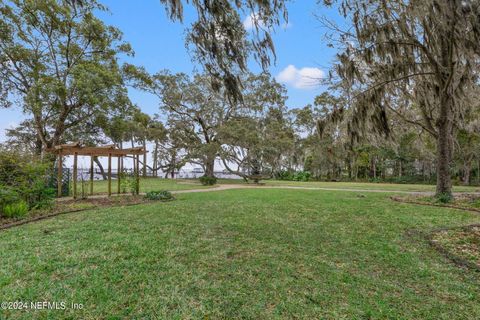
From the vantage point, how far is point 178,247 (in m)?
3.56

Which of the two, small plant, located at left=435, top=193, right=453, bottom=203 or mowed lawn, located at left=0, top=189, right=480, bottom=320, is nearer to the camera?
mowed lawn, located at left=0, top=189, right=480, bottom=320

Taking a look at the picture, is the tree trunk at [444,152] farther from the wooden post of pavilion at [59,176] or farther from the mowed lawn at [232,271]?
the wooden post of pavilion at [59,176]

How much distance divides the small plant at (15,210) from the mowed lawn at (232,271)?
29.6 inches

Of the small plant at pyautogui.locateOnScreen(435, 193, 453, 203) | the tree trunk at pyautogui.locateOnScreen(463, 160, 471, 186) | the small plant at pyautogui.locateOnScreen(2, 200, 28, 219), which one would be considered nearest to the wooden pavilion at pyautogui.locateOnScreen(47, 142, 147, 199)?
the small plant at pyautogui.locateOnScreen(2, 200, 28, 219)

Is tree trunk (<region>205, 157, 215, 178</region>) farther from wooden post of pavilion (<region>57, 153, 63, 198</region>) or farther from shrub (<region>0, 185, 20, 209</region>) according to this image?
shrub (<region>0, 185, 20, 209</region>)

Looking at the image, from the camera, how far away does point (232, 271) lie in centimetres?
284

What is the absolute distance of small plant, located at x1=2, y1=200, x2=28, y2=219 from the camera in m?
5.10

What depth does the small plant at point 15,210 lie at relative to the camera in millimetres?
5098

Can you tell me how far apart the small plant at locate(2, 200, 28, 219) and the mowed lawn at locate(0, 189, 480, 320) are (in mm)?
752

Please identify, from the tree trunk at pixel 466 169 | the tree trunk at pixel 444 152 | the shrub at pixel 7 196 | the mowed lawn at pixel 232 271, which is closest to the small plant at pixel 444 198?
the tree trunk at pixel 444 152

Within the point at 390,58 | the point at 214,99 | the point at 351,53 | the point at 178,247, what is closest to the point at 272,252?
the point at 178,247

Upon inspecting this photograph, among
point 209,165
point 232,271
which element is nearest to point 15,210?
point 232,271

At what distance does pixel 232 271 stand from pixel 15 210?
4924 mm

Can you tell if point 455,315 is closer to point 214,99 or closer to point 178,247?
point 178,247
